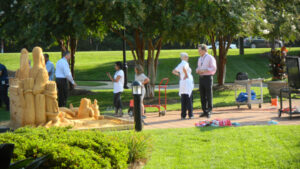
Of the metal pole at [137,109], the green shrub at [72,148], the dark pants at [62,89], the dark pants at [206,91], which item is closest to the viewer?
the green shrub at [72,148]

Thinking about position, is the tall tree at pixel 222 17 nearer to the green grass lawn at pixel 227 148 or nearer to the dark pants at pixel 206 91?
the dark pants at pixel 206 91

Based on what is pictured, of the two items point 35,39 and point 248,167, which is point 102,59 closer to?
point 35,39

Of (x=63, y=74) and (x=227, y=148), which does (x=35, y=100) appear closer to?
(x=63, y=74)

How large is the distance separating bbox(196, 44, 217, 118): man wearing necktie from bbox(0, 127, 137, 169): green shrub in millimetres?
5518

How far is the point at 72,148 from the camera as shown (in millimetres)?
5824

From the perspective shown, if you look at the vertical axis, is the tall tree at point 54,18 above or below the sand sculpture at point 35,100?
above

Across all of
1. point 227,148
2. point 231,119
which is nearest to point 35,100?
point 227,148

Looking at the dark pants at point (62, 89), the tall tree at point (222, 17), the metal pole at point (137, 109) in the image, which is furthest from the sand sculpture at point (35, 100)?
the tall tree at point (222, 17)

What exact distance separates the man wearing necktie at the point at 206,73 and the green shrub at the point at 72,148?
5.52 meters

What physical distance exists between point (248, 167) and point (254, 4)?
41.4 ft

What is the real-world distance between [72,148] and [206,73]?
264 inches

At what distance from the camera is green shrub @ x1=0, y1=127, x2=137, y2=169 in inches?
216

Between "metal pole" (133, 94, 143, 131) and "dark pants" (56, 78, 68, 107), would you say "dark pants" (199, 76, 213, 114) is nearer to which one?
"dark pants" (56, 78, 68, 107)

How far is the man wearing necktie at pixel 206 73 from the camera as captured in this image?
1175 centimetres
